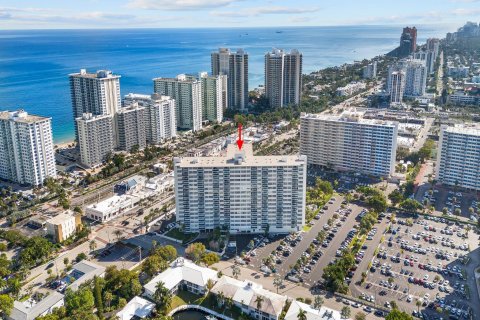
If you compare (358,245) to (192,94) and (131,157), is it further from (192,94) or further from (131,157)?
(192,94)

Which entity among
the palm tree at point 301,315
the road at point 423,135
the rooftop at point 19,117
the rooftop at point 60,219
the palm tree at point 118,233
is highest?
the rooftop at point 19,117

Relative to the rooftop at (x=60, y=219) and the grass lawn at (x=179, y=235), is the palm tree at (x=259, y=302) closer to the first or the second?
the grass lawn at (x=179, y=235)

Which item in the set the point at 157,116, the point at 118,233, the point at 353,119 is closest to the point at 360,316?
the point at 118,233

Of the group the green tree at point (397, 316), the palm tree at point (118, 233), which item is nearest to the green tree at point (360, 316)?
the green tree at point (397, 316)

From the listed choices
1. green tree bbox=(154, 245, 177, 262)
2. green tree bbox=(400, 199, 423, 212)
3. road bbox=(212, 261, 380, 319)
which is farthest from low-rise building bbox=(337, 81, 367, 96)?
green tree bbox=(154, 245, 177, 262)

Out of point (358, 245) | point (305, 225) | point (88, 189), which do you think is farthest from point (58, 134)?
point (358, 245)

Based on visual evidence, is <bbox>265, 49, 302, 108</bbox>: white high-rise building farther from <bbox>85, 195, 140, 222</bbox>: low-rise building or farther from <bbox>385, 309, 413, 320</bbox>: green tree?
<bbox>385, 309, 413, 320</bbox>: green tree
